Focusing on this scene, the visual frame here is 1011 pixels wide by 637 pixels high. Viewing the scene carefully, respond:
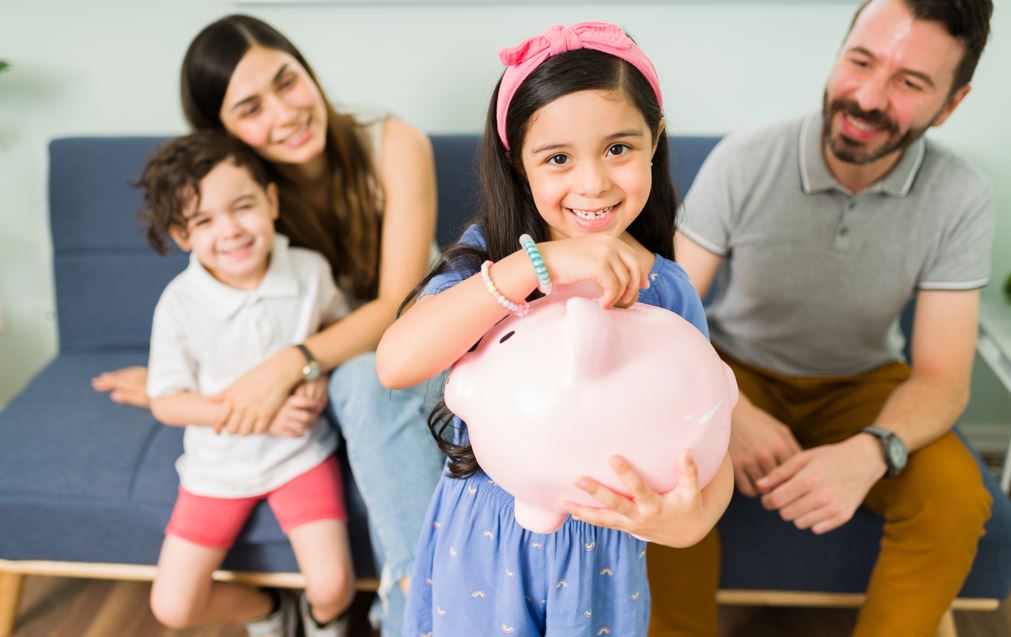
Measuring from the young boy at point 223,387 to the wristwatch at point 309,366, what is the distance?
0.06ft

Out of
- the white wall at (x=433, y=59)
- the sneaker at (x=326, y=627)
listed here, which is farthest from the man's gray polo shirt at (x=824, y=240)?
the sneaker at (x=326, y=627)

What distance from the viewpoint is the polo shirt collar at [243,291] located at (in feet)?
4.91

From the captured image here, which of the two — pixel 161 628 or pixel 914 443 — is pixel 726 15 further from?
pixel 161 628

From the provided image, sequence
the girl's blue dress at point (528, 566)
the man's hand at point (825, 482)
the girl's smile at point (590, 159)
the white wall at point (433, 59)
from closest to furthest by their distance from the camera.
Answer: the girl's smile at point (590, 159) < the girl's blue dress at point (528, 566) < the man's hand at point (825, 482) < the white wall at point (433, 59)

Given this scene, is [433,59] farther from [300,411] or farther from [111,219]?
[300,411]

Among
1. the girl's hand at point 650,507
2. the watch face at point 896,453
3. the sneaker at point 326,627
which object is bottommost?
the sneaker at point 326,627

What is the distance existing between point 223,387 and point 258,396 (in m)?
0.11

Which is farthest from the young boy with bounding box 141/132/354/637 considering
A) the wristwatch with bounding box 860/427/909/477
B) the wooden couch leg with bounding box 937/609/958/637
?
the wooden couch leg with bounding box 937/609/958/637

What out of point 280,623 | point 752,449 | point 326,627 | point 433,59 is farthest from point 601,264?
point 433,59

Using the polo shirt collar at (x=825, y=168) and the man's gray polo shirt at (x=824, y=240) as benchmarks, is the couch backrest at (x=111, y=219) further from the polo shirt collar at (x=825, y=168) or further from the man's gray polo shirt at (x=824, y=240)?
the polo shirt collar at (x=825, y=168)

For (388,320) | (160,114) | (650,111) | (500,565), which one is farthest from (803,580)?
(160,114)

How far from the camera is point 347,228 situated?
1705mm

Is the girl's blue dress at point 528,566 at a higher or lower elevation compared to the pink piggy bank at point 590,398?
lower

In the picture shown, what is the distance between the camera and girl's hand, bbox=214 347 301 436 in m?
1.46
